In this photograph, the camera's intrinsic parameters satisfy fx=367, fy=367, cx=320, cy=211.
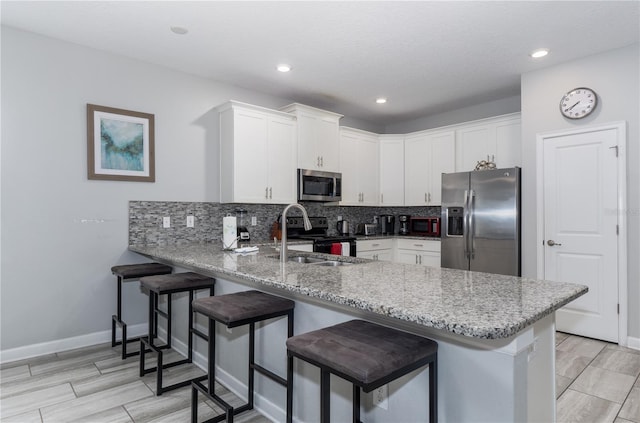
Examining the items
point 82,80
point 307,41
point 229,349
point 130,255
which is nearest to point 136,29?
point 82,80

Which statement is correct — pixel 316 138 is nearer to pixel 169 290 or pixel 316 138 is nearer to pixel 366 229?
pixel 366 229

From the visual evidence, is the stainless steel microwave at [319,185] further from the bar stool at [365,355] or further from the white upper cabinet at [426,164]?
the bar stool at [365,355]

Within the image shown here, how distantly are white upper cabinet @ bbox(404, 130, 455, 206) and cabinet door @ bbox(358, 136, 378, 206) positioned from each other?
44cm

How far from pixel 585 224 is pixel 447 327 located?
10.5ft

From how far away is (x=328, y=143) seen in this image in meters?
4.73

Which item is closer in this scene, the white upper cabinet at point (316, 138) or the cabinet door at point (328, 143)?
the white upper cabinet at point (316, 138)

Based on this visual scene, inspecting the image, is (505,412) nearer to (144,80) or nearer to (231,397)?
(231,397)

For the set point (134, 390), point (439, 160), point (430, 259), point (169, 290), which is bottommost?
point (134, 390)

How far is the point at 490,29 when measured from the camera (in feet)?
9.46

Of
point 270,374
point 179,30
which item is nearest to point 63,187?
point 179,30

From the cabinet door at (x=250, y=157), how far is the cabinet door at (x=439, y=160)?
92.7 inches

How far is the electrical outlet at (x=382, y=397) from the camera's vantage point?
153 centimetres

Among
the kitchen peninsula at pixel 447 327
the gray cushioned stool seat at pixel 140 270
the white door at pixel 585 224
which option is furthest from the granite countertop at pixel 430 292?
the white door at pixel 585 224

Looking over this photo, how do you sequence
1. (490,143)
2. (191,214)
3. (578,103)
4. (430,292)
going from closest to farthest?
1. (430,292)
2. (578,103)
3. (191,214)
4. (490,143)
